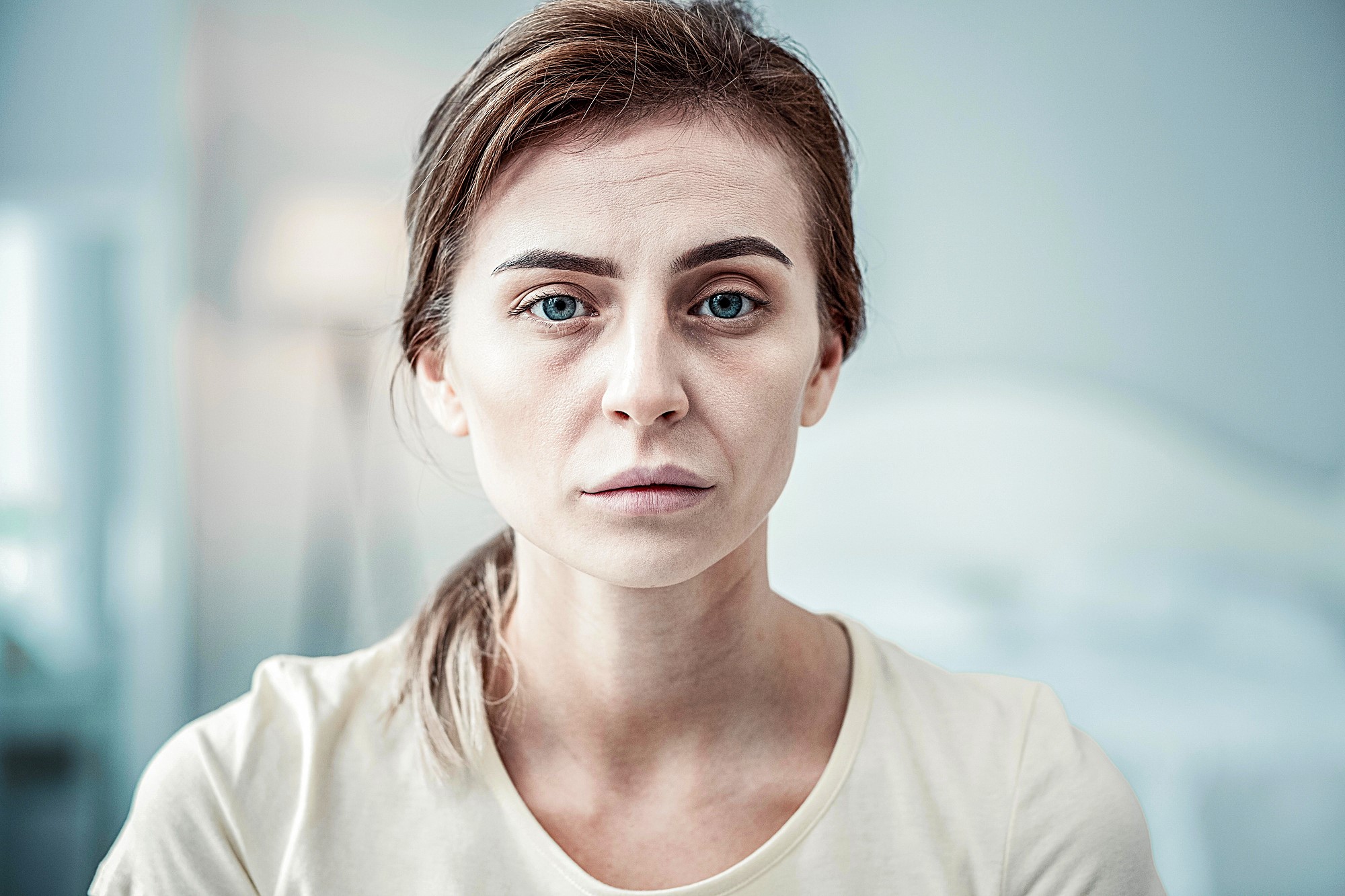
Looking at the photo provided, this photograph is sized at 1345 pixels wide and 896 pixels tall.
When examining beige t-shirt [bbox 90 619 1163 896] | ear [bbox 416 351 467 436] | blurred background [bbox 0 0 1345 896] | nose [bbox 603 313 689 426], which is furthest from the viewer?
blurred background [bbox 0 0 1345 896]

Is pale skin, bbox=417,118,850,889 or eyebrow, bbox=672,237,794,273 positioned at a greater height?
eyebrow, bbox=672,237,794,273

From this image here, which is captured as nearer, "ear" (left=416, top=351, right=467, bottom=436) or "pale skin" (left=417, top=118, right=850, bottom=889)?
"pale skin" (left=417, top=118, right=850, bottom=889)

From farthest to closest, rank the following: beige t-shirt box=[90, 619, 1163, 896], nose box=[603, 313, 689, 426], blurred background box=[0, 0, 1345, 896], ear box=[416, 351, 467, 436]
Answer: blurred background box=[0, 0, 1345, 896], ear box=[416, 351, 467, 436], beige t-shirt box=[90, 619, 1163, 896], nose box=[603, 313, 689, 426]

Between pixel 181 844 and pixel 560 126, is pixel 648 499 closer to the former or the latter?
pixel 560 126

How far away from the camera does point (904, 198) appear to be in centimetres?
300

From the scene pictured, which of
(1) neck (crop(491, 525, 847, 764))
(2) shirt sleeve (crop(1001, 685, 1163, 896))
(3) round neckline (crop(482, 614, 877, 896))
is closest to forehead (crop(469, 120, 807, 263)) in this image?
(1) neck (crop(491, 525, 847, 764))

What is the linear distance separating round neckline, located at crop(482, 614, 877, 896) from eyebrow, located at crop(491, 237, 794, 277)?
0.47m

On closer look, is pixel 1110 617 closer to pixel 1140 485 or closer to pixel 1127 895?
pixel 1140 485

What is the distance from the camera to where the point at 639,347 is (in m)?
0.91

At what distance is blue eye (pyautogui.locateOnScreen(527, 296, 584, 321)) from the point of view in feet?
3.16

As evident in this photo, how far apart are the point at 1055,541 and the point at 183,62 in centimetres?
274

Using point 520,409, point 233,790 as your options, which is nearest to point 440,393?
point 520,409

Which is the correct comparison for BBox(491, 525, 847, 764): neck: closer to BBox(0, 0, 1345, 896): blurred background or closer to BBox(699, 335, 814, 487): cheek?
BBox(699, 335, 814, 487): cheek

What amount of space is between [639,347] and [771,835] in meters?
0.50
